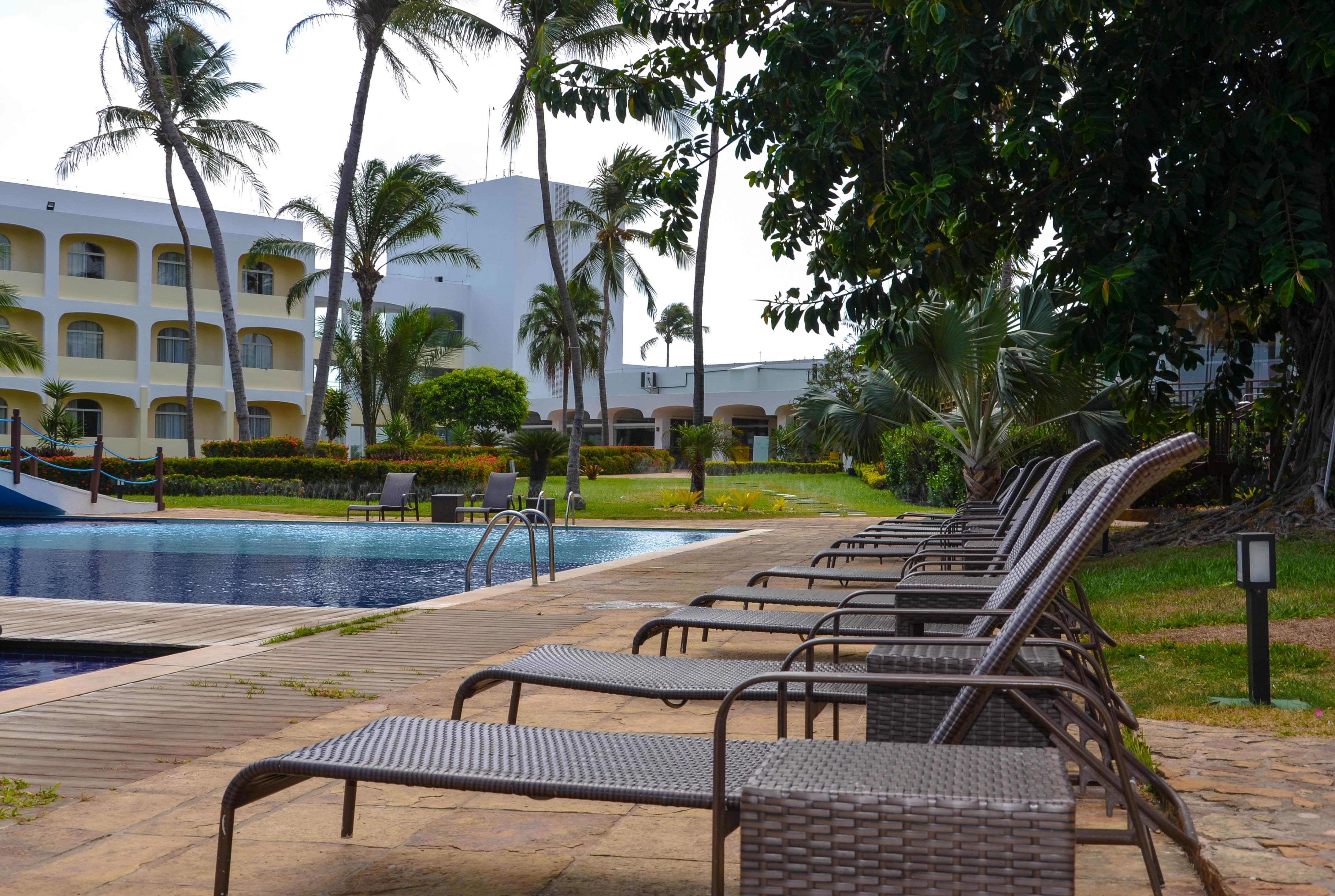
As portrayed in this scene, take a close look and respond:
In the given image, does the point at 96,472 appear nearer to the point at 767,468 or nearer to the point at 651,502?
the point at 651,502

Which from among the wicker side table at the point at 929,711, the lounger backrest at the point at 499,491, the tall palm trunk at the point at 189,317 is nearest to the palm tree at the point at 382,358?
the tall palm trunk at the point at 189,317

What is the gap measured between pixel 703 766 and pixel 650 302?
3139 cm

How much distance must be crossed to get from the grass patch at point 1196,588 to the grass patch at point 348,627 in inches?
156

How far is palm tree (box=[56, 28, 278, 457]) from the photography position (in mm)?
29188

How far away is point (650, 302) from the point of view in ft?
108

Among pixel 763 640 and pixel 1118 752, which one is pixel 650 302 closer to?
pixel 763 640

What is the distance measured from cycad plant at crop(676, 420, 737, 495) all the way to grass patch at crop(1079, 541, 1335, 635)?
35.7ft

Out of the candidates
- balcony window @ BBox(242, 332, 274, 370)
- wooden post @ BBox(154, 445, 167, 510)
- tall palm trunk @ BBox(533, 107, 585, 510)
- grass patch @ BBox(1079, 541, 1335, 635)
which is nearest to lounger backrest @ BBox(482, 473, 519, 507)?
tall palm trunk @ BBox(533, 107, 585, 510)

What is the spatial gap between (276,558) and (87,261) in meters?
28.4

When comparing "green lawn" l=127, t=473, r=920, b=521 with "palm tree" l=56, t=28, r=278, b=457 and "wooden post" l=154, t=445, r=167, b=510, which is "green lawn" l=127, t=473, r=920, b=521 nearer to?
"wooden post" l=154, t=445, r=167, b=510

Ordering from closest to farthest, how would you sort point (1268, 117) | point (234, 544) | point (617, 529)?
point (1268, 117) → point (234, 544) → point (617, 529)

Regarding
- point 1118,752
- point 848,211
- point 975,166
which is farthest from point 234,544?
point 1118,752

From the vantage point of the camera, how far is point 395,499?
1753 centimetres

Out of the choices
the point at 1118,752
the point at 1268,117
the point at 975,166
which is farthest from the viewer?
the point at 975,166
